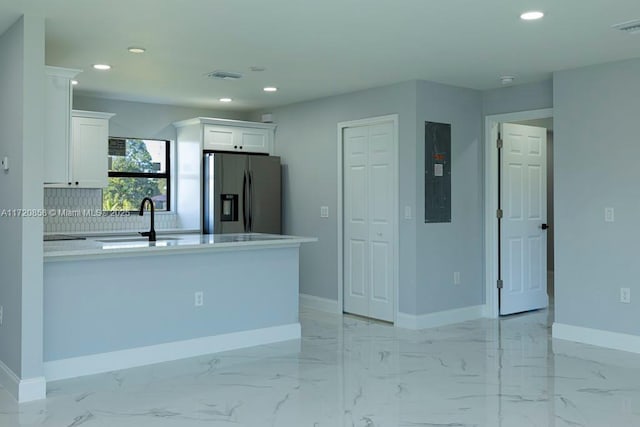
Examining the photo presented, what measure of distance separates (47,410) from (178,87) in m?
3.64

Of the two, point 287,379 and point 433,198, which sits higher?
point 433,198

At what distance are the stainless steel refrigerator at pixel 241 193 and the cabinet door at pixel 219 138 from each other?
0.13 m

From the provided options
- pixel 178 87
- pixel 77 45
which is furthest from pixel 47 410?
pixel 178 87

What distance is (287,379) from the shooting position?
4.22m

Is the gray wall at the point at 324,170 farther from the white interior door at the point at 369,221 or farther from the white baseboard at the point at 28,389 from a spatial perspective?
the white baseboard at the point at 28,389

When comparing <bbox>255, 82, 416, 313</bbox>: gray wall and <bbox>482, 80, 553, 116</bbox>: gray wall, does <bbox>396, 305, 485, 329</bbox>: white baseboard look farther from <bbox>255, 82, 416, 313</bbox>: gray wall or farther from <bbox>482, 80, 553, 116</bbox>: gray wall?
<bbox>482, 80, 553, 116</bbox>: gray wall

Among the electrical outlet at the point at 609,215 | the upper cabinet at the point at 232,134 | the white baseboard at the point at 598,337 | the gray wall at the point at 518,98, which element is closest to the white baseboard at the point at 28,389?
the upper cabinet at the point at 232,134

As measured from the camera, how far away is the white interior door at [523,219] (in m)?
6.59

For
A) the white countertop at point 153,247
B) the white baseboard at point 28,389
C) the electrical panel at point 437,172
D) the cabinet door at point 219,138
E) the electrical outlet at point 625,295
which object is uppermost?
the cabinet door at point 219,138

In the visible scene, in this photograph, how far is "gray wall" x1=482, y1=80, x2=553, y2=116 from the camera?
5.93 m

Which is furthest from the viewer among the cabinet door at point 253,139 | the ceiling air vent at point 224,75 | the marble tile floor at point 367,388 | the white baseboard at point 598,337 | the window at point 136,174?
the cabinet door at point 253,139

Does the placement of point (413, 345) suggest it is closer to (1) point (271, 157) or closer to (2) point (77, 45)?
(1) point (271, 157)

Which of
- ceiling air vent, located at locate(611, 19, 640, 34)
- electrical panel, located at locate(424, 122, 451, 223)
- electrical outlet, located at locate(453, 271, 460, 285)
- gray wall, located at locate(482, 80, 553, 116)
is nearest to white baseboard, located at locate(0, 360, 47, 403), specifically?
electrical panel, located at locate(424, 122, 451, 223)

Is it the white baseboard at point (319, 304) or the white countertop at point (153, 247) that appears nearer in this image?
the white countertop at point (153, 247)
